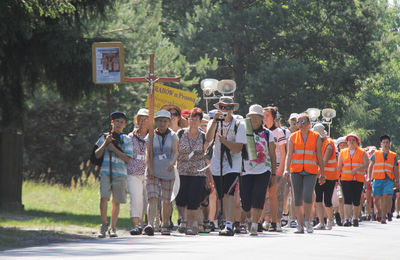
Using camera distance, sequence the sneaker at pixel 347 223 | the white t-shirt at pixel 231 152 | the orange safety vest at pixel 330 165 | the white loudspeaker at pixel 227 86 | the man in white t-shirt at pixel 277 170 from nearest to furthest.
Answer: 1. the white t-shirt at pixel 231 152
2. the man in white t-shirt at pixel 277 170
3. the white loudspeaker at pixel 227 86
4. the orange safety vest at pixel 330 165
5. the sneaker at pixel 347 223

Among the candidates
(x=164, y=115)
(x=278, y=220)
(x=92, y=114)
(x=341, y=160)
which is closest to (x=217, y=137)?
(x=164, y=115)

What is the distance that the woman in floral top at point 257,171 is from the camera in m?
15.0

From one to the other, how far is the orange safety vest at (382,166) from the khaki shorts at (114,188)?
9989 millimetres

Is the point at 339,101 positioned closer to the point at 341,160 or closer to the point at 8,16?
the point at 341,160

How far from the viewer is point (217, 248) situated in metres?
11.5

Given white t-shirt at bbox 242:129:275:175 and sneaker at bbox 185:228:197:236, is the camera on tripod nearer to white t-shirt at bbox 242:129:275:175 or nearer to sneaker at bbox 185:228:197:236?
white t-shirt at bbox 242:129:275:175

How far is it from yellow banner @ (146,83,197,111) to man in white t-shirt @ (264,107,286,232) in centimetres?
259

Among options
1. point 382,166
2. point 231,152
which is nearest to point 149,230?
point 231,152

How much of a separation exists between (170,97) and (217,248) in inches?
305

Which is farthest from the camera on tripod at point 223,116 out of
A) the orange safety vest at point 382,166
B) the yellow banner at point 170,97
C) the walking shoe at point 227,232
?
the orange safety vest at point 382,166

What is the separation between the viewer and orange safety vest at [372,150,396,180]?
75.5 feet

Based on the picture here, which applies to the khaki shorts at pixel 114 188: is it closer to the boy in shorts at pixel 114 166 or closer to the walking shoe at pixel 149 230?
the boy in shorts at pixel 114 166

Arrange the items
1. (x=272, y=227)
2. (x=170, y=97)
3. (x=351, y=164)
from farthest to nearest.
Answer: (x=351, y=164) → (x=170, y=97) → (x=272, y=227)

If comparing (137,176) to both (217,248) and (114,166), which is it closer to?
(114,166)
